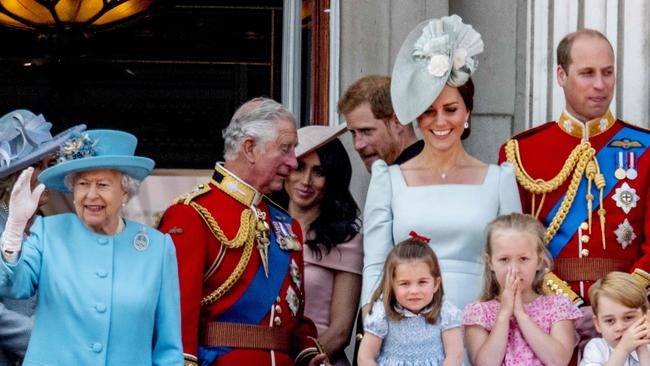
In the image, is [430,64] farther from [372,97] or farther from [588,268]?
[588,268]

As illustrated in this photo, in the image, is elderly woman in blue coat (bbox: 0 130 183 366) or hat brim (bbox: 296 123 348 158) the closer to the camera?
elderly woman in blue coat (bbox: 0 130 183 366)

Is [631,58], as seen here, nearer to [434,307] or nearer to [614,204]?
[614,204]

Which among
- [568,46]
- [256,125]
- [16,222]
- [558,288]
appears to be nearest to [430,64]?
[568,46]

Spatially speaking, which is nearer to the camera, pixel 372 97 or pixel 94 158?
pixel 94 158

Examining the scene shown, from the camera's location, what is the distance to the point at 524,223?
262 inches

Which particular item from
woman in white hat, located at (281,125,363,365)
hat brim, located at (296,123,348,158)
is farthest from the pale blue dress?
hat brim, located at (296,123,348,158)

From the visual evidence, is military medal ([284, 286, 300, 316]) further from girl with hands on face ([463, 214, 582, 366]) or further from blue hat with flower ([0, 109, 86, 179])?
blue hat with flower ([0, 109, 86, 179])

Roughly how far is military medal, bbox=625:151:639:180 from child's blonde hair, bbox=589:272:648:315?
0.52 meters

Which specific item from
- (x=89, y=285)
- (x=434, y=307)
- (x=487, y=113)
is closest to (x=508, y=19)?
(x=487, y=113)

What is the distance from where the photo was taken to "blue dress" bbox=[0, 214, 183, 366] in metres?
6.11

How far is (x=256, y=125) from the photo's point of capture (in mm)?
7059

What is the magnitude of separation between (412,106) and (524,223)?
1.90 feet

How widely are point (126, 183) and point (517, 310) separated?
1.35m

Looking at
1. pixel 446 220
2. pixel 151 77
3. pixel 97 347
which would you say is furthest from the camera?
pixel 151 77
